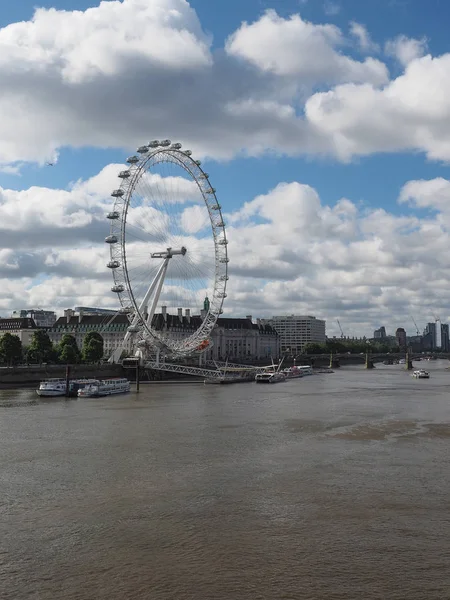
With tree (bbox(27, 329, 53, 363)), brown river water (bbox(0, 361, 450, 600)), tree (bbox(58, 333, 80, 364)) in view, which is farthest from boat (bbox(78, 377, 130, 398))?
tree (bbox(27, 329, 53, 363))

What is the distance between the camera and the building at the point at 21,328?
372 ft

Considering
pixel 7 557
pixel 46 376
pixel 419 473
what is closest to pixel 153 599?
pixel 7 557

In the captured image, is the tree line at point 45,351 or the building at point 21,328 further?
the building at point 21,328

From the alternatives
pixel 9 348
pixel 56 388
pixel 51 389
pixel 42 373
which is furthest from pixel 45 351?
pixel 51 389

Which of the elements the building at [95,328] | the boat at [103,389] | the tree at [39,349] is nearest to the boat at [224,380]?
the boat at [103,389]

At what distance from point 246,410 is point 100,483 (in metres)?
21.5

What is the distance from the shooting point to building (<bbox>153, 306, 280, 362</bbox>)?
431 feet

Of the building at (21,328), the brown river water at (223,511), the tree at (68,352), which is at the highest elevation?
the building at (21,328)

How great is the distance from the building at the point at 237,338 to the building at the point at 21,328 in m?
25.4

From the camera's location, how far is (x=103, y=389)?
49781mm

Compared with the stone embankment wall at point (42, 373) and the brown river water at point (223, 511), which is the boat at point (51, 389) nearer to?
the stone embankment wall at point (42, 373)

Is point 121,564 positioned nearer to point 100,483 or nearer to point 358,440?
point 100,483

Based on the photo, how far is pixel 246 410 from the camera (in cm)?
3972

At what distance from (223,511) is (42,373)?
4555 centimetres
